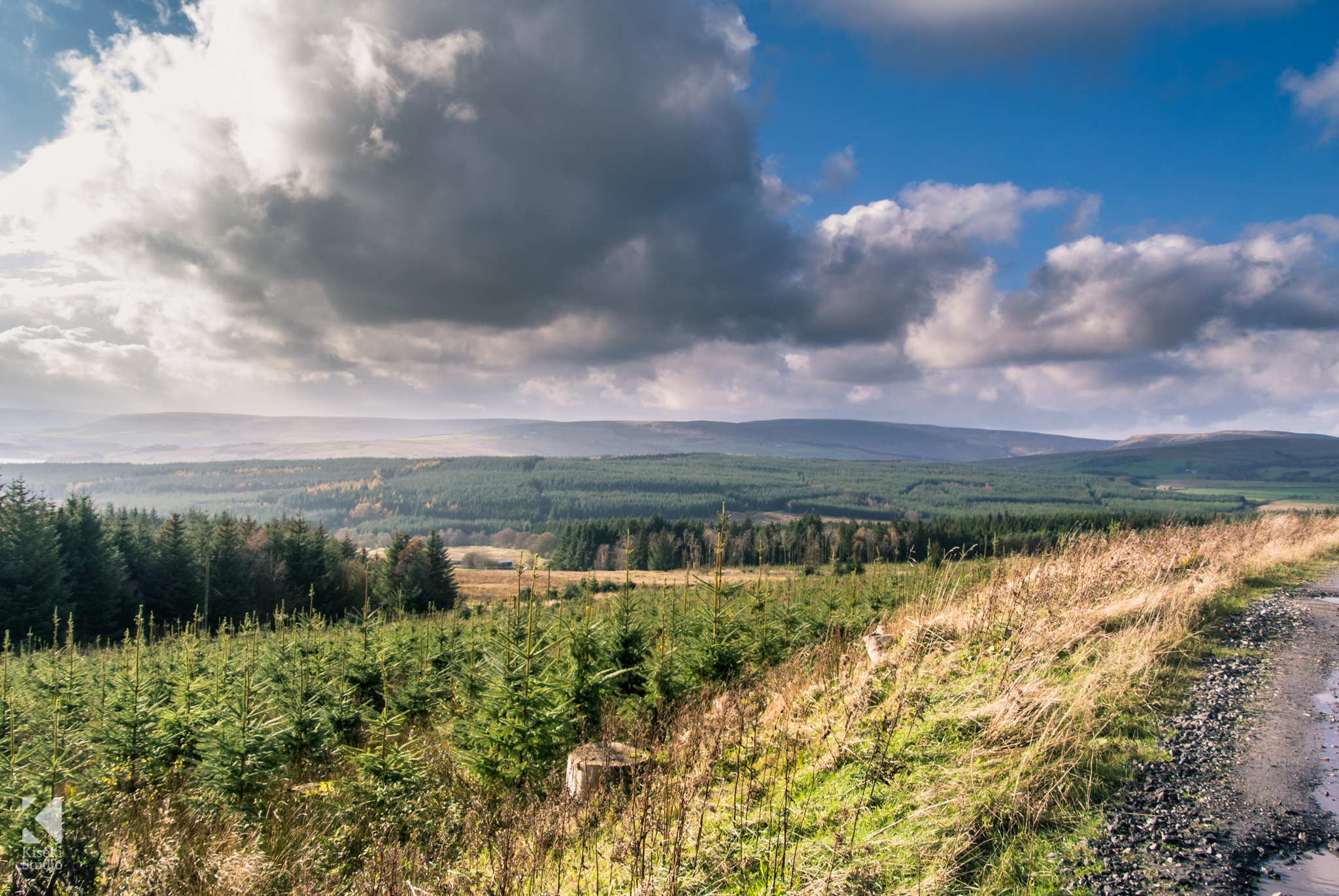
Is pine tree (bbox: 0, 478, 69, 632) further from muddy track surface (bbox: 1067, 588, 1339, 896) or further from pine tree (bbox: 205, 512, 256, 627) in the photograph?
muddy track surface (bbox: 1067, 588, 1339, 896)

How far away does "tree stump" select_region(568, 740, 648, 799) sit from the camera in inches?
248

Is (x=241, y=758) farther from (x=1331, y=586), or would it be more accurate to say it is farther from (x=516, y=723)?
(x=1331, y=586)

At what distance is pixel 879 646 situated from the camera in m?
9.49

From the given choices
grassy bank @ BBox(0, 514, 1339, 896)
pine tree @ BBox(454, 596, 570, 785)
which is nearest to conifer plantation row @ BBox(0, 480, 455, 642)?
grassy bank @ BBox(0, 514, 1339, 896)

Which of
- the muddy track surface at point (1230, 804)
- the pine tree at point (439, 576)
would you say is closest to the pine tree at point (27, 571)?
the pine tree at point (439, 576)

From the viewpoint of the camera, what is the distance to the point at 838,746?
584cm

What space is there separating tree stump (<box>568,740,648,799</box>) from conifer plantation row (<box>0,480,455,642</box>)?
2458 centimetres

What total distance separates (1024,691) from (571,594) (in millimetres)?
46346

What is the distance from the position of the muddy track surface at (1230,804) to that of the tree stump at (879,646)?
10.7 feet

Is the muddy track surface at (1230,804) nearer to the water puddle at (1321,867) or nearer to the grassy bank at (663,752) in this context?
the water puddle at (1321,867)

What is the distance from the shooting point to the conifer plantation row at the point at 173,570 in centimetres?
3469

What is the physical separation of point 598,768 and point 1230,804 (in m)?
5.90

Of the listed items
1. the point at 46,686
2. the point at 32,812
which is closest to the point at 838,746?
the point at 32,812

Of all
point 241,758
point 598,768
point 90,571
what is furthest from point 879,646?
point 90,571
